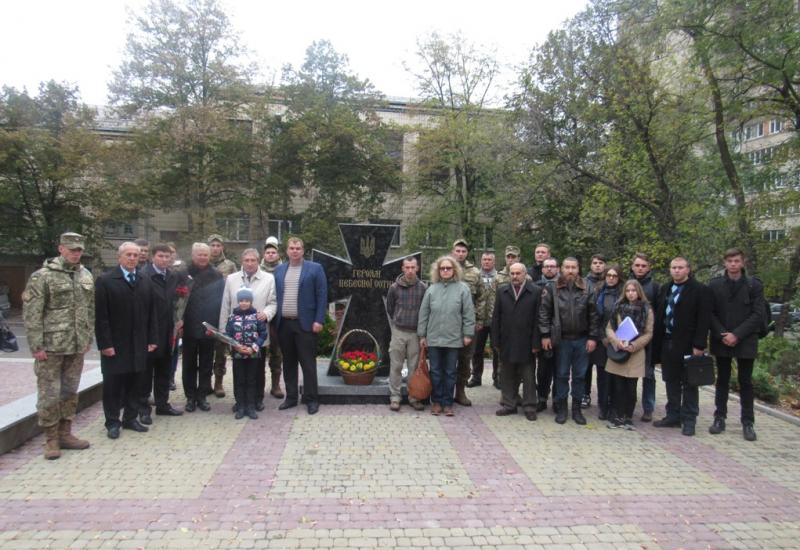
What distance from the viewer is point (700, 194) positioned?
1178cm

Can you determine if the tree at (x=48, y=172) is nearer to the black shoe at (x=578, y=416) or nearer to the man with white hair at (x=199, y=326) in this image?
the man with white hair at (x=199, y=326)

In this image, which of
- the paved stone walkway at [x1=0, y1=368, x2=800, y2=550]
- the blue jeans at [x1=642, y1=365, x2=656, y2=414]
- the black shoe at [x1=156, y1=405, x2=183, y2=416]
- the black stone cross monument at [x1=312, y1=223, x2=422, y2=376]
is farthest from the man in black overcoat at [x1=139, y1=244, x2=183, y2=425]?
the blue jeans at [x1=642, y1=365, x2=656, y2=414]

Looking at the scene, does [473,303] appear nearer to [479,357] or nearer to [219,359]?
[479,357]

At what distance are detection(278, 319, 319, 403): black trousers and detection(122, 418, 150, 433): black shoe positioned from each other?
1625 millimetres

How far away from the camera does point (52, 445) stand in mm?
4762

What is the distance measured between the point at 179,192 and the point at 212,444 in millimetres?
21875

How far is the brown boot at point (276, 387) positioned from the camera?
7113 mm

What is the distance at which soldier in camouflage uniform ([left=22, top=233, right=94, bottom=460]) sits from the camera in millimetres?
4715

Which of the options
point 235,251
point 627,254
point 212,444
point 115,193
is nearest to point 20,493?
point 212,444

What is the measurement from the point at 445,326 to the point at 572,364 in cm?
159

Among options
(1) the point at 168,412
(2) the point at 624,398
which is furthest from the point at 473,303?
(1) the point at 168,412

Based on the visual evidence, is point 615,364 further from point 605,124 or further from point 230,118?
point 230,118

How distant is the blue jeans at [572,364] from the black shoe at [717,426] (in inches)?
56.5

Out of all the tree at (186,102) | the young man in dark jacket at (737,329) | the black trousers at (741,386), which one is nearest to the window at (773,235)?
the young man in dark jacket at (737,329)
